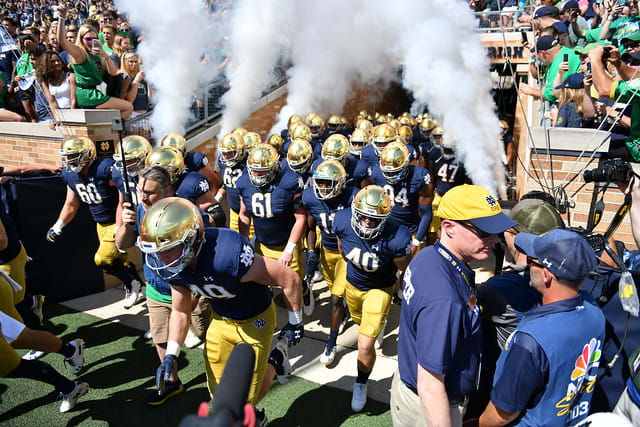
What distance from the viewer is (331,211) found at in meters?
4.66

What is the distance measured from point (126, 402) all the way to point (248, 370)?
3428 mm

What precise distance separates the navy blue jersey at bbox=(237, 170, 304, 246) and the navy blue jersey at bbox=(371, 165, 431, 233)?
127 cm

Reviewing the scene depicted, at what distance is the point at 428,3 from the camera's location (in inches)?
412

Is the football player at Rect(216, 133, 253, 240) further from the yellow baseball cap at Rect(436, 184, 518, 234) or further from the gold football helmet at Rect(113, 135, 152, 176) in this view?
the yellow baseball cap at Rect(436, 184, 518, 234)

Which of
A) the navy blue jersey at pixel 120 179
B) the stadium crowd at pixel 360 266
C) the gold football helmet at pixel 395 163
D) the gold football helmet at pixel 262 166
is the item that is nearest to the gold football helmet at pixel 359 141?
the stadium crowd at pixel 360 266

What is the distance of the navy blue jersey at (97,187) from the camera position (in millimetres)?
5043

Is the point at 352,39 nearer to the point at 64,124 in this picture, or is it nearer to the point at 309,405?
the point at 64,124

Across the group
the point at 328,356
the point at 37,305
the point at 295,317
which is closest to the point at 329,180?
the point at 328,356

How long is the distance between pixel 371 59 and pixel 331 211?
1158 centimetres

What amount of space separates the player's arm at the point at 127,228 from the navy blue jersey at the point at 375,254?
1941 millimetres

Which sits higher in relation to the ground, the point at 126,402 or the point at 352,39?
the point at 352,39

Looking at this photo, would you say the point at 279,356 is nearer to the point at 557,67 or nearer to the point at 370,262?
the point at 370,262

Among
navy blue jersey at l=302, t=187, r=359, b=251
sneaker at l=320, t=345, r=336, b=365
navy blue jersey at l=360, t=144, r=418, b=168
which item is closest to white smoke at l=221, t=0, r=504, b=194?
navy blue jersey at l=360, t=144, r=418, b=168

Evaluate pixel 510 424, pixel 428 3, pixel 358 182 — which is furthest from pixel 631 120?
pixel 428 3
